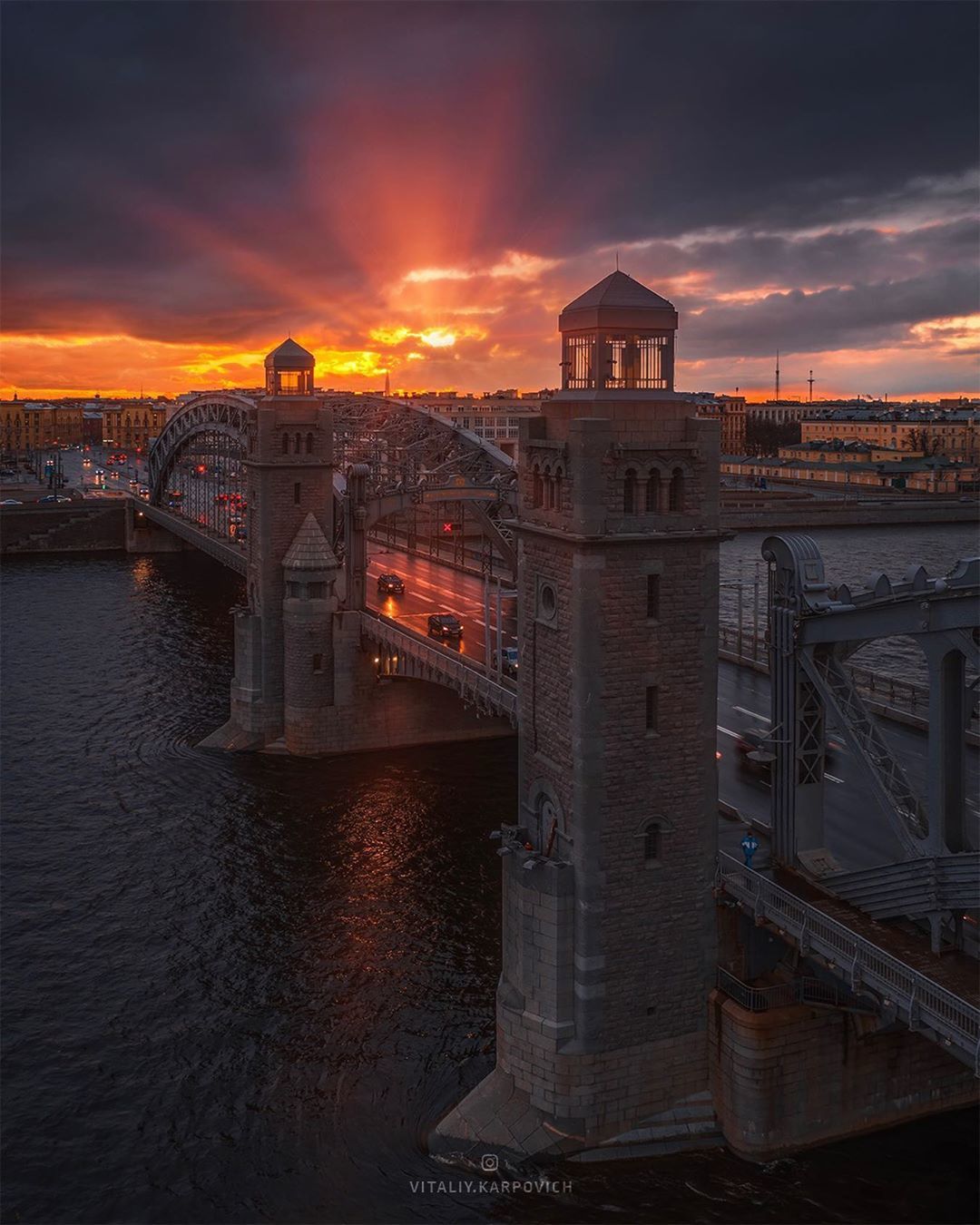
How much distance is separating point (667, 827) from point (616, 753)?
6.67 ft

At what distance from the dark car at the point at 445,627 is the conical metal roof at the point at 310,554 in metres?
5.01

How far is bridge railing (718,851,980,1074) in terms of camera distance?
2241 cm

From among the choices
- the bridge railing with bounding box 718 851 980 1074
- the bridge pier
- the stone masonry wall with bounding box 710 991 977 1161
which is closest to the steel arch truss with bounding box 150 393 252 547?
the bridge pier

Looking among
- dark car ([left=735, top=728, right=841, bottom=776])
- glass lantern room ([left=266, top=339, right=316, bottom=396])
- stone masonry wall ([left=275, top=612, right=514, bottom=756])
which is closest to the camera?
dark car ([left=735, top=728, right=841, bottom=776])

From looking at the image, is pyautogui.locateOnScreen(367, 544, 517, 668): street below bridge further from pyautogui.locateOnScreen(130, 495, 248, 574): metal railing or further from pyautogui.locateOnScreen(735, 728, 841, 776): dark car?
pyautogui.locateOnScreen(735, 728, 841, 776): dark car

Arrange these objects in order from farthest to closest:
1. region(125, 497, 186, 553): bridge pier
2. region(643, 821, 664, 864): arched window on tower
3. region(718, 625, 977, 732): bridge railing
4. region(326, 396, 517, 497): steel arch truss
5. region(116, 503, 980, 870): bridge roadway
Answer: region(125, 497, 186, 553): bridge pier
region(326, 396, 517, 497): steel arch truss
region(718, 625, 977, 732): bridge railing
region(116, 503, 980, 870): bridge roadway
region(643, 821, 664, 864): arched window on tower

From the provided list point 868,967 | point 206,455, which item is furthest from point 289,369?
point 206,455

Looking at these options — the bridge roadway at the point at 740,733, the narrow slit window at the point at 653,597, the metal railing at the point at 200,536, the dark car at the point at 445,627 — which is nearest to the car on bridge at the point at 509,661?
the bridge roadway at the point at 740,733

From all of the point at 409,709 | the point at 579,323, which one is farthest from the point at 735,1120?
the point at 409,709

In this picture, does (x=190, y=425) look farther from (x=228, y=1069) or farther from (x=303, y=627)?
(x=228, y=1069)

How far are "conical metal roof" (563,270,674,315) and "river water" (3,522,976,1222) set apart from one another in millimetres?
17456

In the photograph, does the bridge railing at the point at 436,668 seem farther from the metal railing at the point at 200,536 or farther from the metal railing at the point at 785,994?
the metal railing at the point at 200,536

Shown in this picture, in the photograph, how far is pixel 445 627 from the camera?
190 ft

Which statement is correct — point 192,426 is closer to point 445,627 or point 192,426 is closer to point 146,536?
point 146,536
